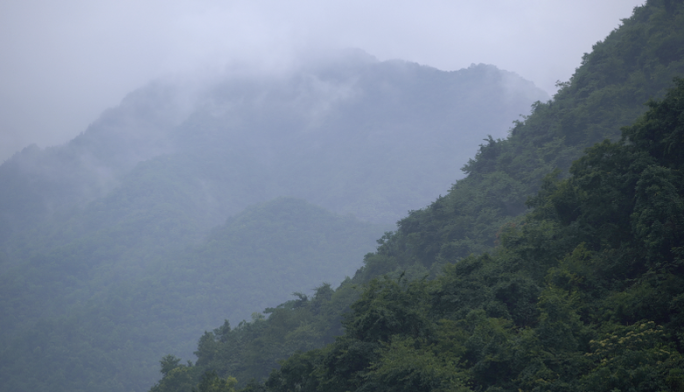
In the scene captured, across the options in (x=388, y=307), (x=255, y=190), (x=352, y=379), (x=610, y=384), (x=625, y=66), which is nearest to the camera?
(x=610, y=384)

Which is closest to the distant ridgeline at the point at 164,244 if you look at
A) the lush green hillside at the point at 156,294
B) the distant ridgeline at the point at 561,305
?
the lush green hillside at the point at 156,294

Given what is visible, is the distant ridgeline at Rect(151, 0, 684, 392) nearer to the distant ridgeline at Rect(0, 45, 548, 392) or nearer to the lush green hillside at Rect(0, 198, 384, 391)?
the distant ridgeline at Rect(0, 45, 548, 392)

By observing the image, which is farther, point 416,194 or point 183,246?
point 416,194

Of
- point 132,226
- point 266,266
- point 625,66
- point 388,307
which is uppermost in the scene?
point 132,226

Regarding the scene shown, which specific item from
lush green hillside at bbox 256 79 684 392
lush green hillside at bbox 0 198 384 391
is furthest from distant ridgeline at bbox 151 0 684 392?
lush green hillside at bbox 0 198 384 391

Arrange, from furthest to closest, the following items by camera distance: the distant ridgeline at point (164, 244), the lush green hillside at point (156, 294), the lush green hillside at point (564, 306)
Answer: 1. the distant ridgeline at point (164, 244)
2. the lush green hillside at point (156, 294)
3. the lush green hillside at point (564, 306)

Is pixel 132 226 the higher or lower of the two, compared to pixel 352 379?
higher

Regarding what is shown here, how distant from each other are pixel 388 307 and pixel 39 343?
4023 inches

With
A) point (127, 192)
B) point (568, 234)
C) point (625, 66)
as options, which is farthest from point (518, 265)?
point (127, 192)

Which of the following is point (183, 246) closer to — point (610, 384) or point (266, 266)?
point (266, 266)

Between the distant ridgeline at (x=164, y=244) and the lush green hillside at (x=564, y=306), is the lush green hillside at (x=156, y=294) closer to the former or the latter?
the distant ridgeline at (x=164, y=244)

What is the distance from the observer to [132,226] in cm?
15112

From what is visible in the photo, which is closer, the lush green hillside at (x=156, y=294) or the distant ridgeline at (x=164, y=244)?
the lush green hillside at (x=156, y=294)

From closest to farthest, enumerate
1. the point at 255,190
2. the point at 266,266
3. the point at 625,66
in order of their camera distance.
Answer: the point at 625,66
the point at 266,266
the point at 255,190
